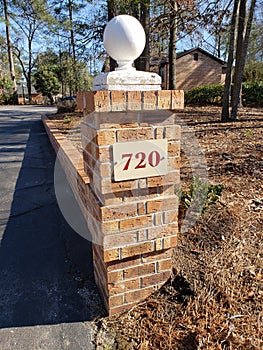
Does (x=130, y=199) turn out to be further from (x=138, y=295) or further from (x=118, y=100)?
(x=138, y=295)

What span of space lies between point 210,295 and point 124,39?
5.00 feet

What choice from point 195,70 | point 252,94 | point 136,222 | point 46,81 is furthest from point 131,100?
point 46,81

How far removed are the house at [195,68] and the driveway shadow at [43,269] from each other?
61.1 feet

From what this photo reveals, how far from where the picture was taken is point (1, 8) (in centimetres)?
2147

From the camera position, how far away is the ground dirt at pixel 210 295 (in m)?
1.38

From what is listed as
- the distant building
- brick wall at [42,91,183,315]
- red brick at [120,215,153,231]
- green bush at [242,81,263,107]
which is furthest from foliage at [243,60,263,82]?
the distant building

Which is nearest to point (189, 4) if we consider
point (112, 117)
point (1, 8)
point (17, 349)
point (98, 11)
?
point (98, 11)

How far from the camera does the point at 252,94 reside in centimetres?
1212

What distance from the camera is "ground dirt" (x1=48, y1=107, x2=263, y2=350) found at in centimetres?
138

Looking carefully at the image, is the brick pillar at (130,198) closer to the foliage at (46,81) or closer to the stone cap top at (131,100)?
the stone cap top at (131,100)

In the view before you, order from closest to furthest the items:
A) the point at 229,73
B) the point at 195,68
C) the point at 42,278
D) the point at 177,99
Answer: the point at 177,99 → the point at 42,278 → the point at 229,73 → the point at 195,68

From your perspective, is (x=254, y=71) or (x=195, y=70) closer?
(x=254, y=71)

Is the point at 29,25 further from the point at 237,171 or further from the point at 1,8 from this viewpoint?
the point at 237,171

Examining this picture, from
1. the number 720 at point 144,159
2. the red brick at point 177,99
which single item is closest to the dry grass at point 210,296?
the number 720 at point 144,159
